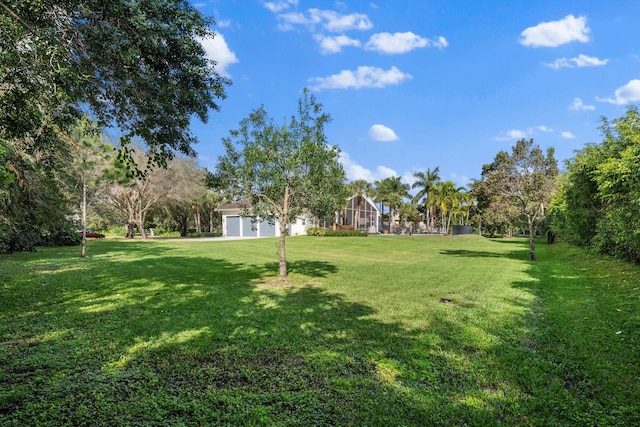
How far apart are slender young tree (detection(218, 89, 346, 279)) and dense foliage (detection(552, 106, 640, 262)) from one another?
6.72 meters

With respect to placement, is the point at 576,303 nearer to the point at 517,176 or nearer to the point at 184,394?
the point at 184,394

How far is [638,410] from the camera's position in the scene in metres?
3.15

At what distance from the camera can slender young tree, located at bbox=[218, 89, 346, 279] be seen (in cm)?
949

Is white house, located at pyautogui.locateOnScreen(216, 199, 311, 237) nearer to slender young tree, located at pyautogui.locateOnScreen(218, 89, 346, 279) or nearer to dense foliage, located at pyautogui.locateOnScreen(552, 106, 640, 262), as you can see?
dense foliage, located at pyautogui.locateOnScreen(552, 106, 640, 262)

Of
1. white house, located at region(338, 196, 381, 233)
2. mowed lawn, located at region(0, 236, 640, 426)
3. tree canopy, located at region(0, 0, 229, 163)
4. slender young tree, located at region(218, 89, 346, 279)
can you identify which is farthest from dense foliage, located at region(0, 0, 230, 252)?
white house, located at region(338, 196, 381, 233)

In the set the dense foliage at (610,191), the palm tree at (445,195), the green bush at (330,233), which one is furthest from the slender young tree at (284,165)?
the palm tree at (445,195)

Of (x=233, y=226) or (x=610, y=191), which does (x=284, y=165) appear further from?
(x=233, y=226)

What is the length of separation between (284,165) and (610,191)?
9386 millimetres

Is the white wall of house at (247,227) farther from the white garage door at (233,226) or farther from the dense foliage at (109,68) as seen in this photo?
the dense foliage at (109,68)

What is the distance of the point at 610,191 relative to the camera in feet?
32.7

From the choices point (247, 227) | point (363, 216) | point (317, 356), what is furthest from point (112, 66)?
point (363, 216)

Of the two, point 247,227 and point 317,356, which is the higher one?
point 247,227

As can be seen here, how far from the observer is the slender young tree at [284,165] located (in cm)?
949

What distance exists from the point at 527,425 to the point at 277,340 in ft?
10.4
